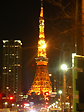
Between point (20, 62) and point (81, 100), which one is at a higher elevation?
point (20, 62)

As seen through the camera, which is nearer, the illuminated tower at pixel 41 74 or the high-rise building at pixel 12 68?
the illuminated tower at pixel 41 74

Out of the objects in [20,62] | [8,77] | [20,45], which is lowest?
[8,77]

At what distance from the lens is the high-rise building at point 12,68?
10450 cm

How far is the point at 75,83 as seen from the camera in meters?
2.94

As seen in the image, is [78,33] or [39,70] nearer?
[78,33]

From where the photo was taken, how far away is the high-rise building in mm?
104500

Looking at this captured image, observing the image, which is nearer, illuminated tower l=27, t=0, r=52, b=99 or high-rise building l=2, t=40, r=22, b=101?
illuminated tower l=27, t=0, r=52, b=99

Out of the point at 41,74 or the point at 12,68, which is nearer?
the point at 41,74

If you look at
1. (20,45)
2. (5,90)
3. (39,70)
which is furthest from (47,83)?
(20,45)

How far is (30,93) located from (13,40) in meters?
44.6

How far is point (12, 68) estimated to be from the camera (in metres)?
113

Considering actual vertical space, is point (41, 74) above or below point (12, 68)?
below

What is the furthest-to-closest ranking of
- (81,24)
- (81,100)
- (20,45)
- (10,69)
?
1. (20,45)
2. (10,69)
3. (81,24)
4. (81,100)

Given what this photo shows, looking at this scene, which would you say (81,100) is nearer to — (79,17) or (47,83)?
(79,17)
